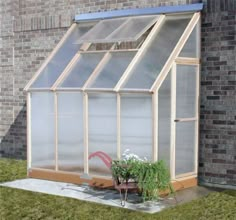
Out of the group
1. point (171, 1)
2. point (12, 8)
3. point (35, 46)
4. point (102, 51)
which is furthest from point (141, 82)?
point (12, 8)

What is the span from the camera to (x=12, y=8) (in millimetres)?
11945

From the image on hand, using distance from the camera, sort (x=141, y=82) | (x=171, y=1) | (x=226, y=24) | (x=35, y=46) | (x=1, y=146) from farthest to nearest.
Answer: (x=1, y=146) → (x=35, y=46) → (x=171, y=1) → (x=226, y=24) → (x=141, y=82)

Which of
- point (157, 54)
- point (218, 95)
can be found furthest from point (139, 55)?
point (218, 95)

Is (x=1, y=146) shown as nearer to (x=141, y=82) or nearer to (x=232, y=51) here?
(x=141, y=82)

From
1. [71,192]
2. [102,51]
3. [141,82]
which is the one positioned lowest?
[71,192]

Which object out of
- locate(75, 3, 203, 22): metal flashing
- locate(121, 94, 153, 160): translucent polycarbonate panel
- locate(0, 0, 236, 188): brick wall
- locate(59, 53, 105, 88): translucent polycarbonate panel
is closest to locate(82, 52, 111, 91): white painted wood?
locate(59, 53, 105, 88): translucent polycarbonate panel

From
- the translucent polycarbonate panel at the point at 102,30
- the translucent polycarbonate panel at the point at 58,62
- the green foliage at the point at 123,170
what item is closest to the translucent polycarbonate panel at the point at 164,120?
the green foliage at the point at 123,170

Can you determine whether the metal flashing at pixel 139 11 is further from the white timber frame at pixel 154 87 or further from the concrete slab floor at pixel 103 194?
the concrete slab floor at pixel 103 194

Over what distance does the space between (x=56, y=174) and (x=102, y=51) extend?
7.46 feet

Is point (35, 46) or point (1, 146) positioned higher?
point (35, 46)

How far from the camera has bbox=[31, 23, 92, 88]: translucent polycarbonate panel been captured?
9391mm

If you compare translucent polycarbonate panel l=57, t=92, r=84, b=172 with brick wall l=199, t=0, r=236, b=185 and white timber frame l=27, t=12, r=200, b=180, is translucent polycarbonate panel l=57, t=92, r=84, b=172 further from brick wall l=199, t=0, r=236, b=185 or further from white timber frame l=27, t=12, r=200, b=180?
brick wall l=199, t=0, r=236, b=185

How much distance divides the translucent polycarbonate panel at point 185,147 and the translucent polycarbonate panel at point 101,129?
1009mm

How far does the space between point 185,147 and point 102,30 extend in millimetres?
2633
